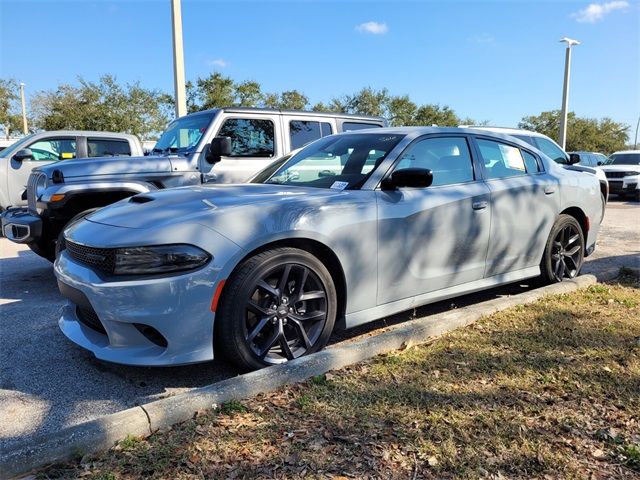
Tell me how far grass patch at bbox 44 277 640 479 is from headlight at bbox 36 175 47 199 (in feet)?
13.8

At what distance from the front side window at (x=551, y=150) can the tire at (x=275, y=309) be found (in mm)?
8890

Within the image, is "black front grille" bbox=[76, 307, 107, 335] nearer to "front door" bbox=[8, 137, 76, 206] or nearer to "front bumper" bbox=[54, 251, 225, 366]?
"front bumper" bbox=[54, 251, 225, 366]

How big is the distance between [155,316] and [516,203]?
330cm

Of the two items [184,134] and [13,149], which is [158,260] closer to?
[184,134]

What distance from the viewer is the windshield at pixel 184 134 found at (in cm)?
634

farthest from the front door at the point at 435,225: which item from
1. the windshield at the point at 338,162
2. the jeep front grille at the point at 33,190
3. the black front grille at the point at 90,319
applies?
the jeep front grille at the point at 33,190

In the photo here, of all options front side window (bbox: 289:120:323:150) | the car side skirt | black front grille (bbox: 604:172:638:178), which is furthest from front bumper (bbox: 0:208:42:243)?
black front grille (bbox: 604:172:638:178)

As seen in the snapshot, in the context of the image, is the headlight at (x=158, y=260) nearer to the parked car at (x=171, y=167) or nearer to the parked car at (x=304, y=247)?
the parked car at (x=304, y=247)

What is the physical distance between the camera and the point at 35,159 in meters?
9.99

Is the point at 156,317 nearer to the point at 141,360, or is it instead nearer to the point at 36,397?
the point at 141,360

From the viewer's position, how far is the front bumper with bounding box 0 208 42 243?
5.38 metres

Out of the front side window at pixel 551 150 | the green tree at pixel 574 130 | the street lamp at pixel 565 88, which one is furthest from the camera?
the green tree at pixel 574 130

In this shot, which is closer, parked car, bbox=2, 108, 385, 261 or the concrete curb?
the concrete curb

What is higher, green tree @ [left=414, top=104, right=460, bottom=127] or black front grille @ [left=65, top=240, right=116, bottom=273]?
green tree @ [left=414, top=104, right=460, bottom=127]
